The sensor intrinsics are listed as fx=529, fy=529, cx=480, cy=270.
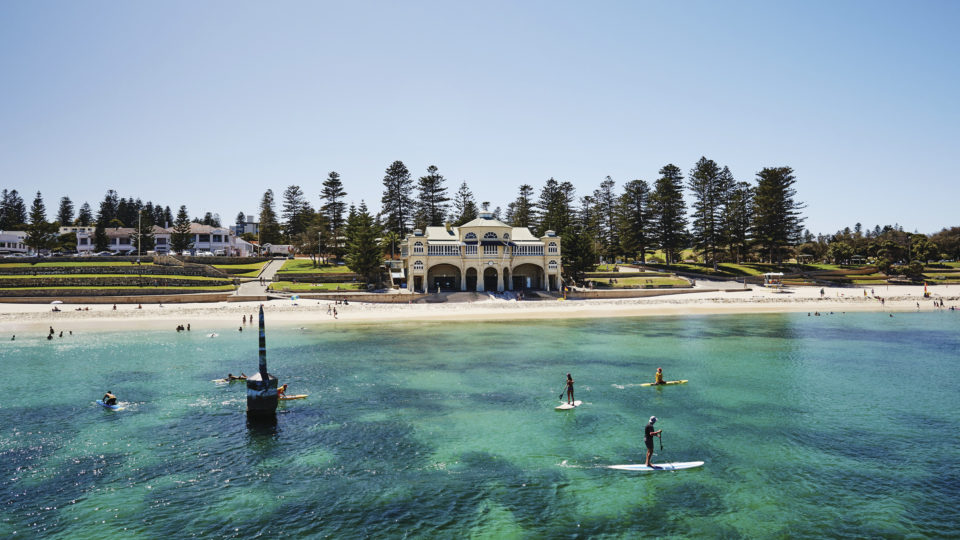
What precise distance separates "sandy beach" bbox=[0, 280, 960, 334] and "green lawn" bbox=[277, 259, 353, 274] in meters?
15.3

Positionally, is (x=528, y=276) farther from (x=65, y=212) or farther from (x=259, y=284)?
(x=65, y=212)

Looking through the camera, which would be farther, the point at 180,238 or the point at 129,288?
the point at 180,238

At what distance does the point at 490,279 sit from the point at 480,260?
4.68m

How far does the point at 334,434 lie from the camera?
21.6 metres

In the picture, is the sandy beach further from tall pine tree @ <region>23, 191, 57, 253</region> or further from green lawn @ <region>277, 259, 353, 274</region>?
tall pine tree @ <region>23, 191, 57, 253</region>

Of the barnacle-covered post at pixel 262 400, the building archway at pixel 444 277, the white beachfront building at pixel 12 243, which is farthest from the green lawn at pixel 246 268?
the barnacle-covered post at pixel 262 400

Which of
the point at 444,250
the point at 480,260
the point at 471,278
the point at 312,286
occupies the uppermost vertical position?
the point at 444,250

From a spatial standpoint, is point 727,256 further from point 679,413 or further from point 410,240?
point 679,413

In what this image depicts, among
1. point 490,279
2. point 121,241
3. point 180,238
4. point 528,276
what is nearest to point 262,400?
point 490,279

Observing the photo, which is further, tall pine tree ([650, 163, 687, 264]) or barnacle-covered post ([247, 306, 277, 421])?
tall pine tree ([650, 163, 687, 264])

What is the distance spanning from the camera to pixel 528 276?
7912 cm

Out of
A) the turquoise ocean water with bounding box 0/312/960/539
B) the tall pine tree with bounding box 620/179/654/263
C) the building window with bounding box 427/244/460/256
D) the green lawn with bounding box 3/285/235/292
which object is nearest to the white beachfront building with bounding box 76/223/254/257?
the green lawn with bounding box 3/285/235/292

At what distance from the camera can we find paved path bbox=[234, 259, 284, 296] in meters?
68.7

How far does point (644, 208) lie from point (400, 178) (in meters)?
46.7
